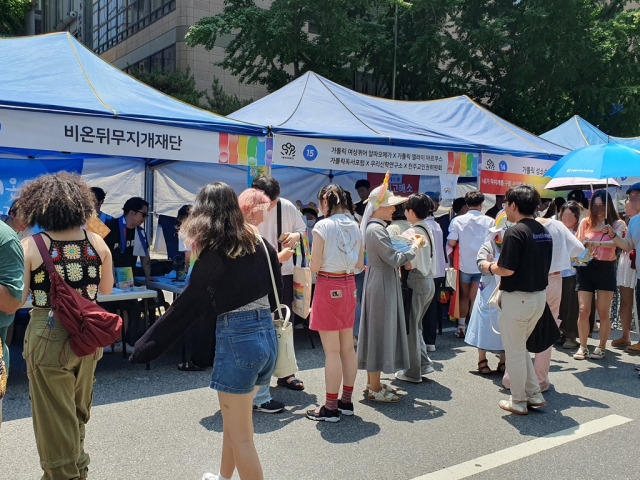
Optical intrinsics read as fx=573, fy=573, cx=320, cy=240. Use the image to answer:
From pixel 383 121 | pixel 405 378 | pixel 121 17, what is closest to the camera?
pixel 405 378

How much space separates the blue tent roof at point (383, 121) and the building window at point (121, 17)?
55.6ft

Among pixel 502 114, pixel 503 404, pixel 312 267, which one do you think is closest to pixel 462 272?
pixel 503 404

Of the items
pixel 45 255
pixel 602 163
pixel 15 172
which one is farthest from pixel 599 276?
pixel 15 172

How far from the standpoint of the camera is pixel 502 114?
65.0 ft

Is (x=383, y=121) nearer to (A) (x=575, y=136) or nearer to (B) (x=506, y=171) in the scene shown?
(B) (x=506, y=171)

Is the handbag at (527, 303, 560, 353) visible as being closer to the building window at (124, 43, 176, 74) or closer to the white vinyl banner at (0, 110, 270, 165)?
the white vinyl banner at (0, 110, 270, 165)

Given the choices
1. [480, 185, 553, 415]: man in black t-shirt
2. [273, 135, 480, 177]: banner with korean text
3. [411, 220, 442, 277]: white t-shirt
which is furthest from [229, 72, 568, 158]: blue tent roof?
[480, 185, 553, 415]: man in black t-shirt

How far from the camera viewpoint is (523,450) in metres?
3.86

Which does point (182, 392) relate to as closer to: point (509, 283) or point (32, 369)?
point (32, 369)

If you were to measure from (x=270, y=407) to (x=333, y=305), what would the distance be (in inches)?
39.3

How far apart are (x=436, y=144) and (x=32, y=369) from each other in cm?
617

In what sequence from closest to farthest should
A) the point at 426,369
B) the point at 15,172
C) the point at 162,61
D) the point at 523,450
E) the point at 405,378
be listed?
the point at 523,450
the point at 405,378
the point at 426,369
the point at 15,172
the point at 162,61

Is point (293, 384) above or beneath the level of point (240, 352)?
beneath

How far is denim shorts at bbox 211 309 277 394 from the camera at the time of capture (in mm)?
2637
